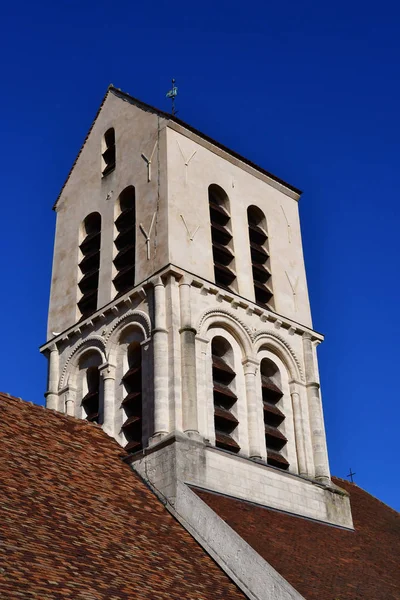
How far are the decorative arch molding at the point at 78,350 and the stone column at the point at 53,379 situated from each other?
17 cm

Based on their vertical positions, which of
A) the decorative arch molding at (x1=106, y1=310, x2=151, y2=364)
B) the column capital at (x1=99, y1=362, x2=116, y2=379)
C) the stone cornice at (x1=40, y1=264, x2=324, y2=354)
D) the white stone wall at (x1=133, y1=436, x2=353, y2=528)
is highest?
the stone cornice at (x1=40, y1=264, x2=324, y2=354)

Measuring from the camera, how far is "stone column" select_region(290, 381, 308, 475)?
22.2 metres

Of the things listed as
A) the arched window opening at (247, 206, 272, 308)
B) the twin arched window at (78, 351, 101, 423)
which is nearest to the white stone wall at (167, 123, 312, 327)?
the arched window opening at (247, 206, 272, 308)

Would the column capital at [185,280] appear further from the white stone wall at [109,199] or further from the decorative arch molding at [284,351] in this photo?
the decorative arch molding at [284,351]

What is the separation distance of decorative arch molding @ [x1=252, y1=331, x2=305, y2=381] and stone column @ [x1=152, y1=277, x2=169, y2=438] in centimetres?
323

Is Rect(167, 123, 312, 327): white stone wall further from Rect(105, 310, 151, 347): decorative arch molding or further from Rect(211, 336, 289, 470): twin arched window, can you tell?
Rect(211, 336, 289, 470): twin arched window

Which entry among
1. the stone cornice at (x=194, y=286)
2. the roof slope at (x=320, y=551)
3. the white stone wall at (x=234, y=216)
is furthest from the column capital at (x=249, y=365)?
the roof slope at (x=320, y=551)

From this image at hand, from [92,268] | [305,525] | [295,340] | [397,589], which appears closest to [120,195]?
[92,268]

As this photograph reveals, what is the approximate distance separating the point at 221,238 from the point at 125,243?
2.43m

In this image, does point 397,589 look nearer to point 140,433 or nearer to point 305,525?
point 305,525

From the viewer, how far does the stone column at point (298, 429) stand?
22.2 metres

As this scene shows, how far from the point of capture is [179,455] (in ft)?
61.5

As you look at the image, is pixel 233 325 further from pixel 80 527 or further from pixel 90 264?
pixel 80 527

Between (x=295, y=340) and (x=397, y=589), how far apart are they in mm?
7300
